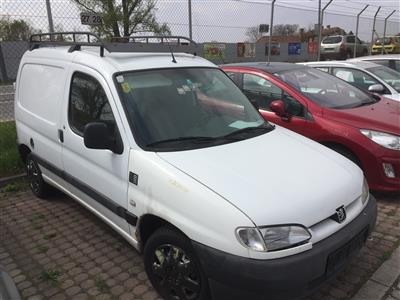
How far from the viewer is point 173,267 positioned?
2881 mm

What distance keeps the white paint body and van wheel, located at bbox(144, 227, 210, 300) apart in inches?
5.7

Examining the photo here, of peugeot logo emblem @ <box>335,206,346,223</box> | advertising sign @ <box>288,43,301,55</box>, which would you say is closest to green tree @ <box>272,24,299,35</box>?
advertising sign @ <box>288,43,301,55</box>

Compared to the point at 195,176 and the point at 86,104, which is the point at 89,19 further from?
the point at 195,176

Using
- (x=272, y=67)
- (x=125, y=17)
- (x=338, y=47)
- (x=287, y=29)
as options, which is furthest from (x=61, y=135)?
(x=338, y=47)

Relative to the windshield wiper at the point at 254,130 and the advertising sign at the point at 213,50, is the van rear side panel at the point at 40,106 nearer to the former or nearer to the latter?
the windshield wiper at the point at 254,130

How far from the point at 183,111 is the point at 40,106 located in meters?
1.90

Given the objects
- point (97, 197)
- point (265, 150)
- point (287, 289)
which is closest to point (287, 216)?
point (287, 289)

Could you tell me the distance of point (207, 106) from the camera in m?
3.62

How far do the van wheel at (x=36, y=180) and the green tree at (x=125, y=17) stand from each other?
5.44m

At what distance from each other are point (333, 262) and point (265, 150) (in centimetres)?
100

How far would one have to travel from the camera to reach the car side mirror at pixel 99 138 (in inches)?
122

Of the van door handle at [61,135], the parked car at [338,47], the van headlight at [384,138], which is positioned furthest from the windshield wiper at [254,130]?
the parked car at [338,47]

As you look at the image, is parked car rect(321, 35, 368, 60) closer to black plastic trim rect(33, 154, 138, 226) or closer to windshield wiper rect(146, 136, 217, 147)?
black plastic trim rect(33, 154, 138, 226)

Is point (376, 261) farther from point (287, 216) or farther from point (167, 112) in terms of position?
point (167, 112)
